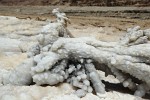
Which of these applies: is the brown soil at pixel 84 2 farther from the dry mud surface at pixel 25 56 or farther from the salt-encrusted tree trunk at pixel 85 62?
the salt-encrusted tree trunk at pixel 85 62

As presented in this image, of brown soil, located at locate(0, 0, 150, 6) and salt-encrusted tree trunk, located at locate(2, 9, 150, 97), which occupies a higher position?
salt-encrusted tree trunk, located at locate(2, 9, 150, 97)

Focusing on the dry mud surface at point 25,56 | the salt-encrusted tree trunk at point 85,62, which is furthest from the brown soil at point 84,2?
the salt-encrusted tree trunk at point 85,62

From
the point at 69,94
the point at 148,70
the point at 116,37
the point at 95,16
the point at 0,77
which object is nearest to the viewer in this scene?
the point at 148,70

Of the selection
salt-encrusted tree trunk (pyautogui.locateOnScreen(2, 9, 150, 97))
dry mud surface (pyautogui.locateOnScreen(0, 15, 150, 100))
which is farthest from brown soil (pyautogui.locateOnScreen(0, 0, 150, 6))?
salt-encrusted tree trunk (pyautogui.locateOnScreen(2, 9, 150, 97))

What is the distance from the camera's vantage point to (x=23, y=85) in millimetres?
3889

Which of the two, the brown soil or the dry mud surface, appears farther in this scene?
the brown soil

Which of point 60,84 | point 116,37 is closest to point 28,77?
point 60,84

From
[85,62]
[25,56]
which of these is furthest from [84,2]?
[85,62]

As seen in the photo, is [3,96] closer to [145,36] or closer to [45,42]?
[45,42]

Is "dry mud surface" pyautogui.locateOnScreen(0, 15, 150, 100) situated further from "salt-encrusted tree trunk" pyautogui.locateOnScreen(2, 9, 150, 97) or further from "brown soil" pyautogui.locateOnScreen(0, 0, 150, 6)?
"brown soil" pyautogui.locateOnScreen(0, 0, 150, 6)

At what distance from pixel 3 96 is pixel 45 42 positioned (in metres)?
0.84

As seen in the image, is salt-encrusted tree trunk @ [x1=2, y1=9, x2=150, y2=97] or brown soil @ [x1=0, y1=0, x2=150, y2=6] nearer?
salt-encrusted tree trunk @ [x1=2, y1=9, x2=150, y2=97]

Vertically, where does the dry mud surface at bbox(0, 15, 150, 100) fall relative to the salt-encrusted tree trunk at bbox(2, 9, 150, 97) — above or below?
below

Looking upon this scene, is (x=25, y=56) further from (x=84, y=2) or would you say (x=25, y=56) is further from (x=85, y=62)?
(x=84, y=2)
